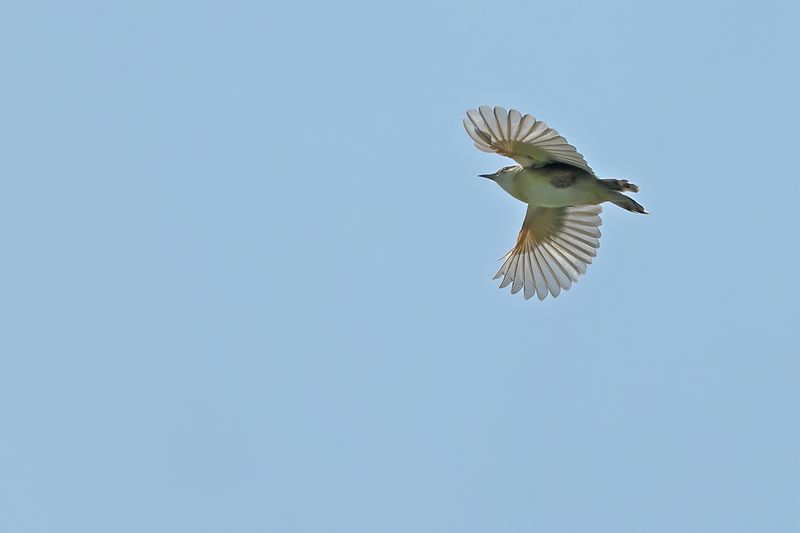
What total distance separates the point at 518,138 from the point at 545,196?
99 centimetres

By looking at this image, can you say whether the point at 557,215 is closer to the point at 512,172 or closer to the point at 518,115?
the point at 512,172

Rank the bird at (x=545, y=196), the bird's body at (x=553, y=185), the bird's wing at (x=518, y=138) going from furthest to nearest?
the bird's body at (x=553, y=185), the bird at (x=545, y=196), the bird's wing at (x=518, y=138)

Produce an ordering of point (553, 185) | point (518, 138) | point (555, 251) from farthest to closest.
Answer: point (555, 251) < point (553, 185) < point (518, 138)

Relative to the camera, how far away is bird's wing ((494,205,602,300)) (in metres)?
14.6

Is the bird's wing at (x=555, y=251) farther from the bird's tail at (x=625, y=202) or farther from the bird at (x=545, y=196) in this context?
the bird's tail at (x=625, y=202)

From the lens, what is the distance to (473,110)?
483 inches

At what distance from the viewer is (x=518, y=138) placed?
12.6 m

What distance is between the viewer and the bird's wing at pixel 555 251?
48.0ft

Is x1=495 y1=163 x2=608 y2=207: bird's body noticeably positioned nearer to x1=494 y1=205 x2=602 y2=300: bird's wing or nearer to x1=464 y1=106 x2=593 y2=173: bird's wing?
x1=464 y1=106 x2=593 y2=173: bird's wing

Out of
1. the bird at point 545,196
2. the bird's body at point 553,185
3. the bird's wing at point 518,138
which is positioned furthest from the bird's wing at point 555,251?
the bird's wing at point 518,138

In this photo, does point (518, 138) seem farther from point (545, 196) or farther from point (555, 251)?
point (555, 251)

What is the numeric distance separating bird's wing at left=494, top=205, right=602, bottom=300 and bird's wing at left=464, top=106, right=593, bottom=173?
1.54m

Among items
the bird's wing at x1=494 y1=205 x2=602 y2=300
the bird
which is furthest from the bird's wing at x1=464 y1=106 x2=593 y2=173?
the bird's wing at x1=494 y1=205 x2=602 y2=300

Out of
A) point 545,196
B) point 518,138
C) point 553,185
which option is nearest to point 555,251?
point 545,196
